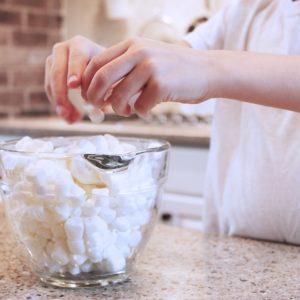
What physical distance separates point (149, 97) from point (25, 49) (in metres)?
1.76

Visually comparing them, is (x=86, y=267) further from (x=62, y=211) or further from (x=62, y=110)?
(x=62, y=110)

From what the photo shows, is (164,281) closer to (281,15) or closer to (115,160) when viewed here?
(115,160)

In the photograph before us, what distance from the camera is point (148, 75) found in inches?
21.8

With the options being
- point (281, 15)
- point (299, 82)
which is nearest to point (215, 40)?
point (281, 15)

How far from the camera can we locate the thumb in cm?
65

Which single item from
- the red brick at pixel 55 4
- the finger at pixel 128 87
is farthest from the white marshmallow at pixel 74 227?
the red brick at pixel 55 4

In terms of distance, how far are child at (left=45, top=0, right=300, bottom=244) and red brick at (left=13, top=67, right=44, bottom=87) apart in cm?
134

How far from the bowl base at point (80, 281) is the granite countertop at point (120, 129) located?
99 cm

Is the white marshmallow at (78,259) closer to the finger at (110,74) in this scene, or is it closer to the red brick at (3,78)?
the finger at (110,74)

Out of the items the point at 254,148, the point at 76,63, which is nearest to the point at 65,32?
the point at 254,148

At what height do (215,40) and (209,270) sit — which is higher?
(215,40)

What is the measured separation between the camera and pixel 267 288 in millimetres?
623

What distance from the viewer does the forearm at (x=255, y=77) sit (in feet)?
1.94

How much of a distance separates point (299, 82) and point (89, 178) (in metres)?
0.25
